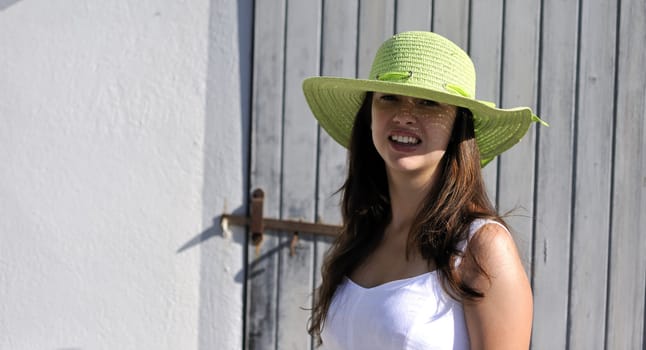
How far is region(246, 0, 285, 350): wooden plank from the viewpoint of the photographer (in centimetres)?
267

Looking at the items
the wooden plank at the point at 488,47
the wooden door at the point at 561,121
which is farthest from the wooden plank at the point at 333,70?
the wooden plank at the point at 488,47

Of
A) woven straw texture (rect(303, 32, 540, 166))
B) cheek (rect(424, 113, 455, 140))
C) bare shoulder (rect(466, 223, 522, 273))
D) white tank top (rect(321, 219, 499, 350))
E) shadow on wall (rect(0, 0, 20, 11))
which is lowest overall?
white tank top (rect(321, 219, 499, 350))

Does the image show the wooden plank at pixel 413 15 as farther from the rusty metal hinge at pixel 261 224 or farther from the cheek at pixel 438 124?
the cheek at pixel 438 124

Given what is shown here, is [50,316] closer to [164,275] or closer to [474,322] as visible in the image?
[164,275]

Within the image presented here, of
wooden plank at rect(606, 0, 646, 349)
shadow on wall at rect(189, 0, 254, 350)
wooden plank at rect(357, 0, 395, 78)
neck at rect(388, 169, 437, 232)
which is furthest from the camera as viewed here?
shadow on wall at rect(189, 0, 254, 350)

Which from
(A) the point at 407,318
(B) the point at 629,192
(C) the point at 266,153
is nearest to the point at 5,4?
(C) the point at 266,153

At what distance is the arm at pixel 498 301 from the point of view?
1435 millimetres

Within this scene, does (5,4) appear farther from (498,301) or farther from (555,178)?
(498,301)

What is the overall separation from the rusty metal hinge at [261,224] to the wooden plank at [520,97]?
629mm

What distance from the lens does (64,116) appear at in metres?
2.76

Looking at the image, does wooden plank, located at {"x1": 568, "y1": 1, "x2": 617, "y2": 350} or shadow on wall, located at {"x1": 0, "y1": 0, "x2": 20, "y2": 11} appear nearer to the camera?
wooden plank, located at {"x1": 568, "y1": 1, "x2": 617, "y2": 350}

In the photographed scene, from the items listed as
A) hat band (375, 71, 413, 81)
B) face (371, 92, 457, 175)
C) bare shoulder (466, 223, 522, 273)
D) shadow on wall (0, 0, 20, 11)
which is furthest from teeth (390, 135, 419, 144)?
shadow on wall (0, 0, 20, 11)

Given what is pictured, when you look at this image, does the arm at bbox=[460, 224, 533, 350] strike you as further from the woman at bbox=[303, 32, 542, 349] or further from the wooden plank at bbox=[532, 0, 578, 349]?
the wooden plank at bbox=[532, 0, 578, 349]

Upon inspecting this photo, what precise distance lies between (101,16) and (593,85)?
170 centimetres
